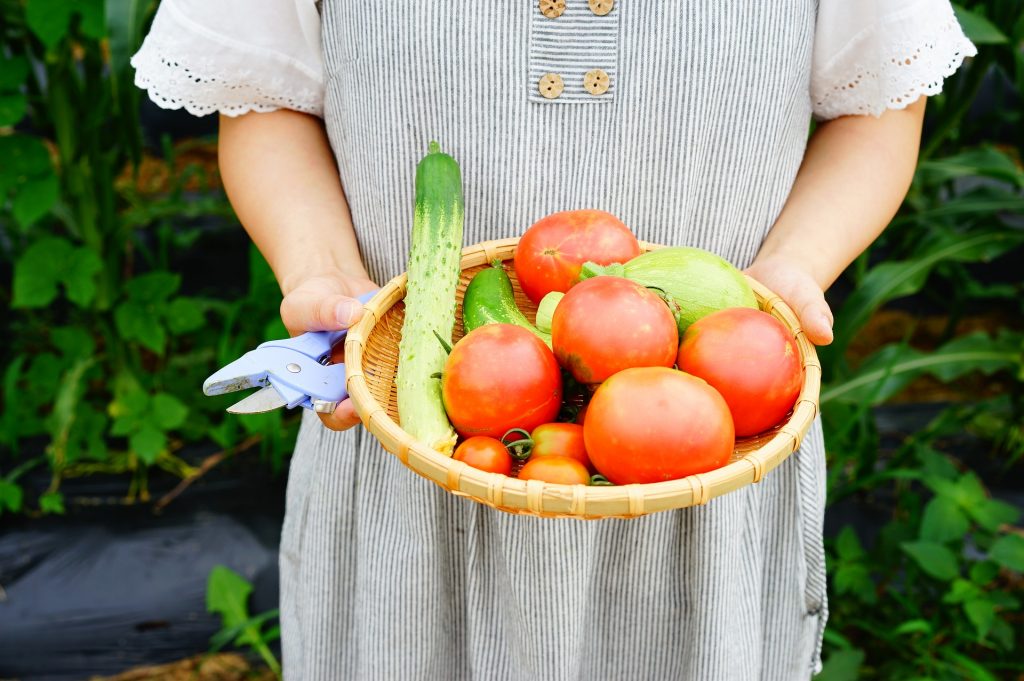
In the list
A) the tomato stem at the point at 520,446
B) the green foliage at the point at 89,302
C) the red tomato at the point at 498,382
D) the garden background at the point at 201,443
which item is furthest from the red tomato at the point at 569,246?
the green foliage at the point at 89,302

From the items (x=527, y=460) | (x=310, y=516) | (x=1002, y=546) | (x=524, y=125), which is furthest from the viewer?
(x=1002, y=546)

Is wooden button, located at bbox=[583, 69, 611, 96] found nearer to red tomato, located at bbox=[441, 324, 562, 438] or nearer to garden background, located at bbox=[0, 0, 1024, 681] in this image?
red tomato, located at bbox=[441, 324, 562, 438]

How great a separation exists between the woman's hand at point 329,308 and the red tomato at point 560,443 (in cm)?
24

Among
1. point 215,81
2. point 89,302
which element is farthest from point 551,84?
point 89,302

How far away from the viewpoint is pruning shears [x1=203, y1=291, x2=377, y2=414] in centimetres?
98

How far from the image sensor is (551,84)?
1049 millimetres

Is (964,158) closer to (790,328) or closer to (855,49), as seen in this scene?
(855,49)

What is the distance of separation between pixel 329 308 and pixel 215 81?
1.33 feet

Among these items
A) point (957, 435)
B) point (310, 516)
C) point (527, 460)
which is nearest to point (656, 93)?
point (527, 460)

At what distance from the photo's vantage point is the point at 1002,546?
1812mm

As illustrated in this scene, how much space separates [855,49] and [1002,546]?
4.00 ft

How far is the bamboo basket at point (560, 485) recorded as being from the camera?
0.79 m

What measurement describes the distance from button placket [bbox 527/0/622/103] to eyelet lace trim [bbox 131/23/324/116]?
0.37m

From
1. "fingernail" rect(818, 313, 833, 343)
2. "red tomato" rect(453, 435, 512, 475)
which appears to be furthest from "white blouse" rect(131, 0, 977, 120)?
"red tomato" rect(453, 435, 512, 475)
